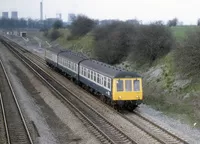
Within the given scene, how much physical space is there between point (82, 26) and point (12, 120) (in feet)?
210

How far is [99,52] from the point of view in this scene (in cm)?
4600

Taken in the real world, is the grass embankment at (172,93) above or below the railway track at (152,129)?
above

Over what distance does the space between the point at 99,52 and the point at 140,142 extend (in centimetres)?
2904

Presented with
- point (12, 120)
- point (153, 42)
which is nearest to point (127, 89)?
point (12, 120)

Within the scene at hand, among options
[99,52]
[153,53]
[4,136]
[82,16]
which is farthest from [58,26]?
[4,136]

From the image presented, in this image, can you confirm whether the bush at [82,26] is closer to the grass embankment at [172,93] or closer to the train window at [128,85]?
the grass embankment at [172,93]

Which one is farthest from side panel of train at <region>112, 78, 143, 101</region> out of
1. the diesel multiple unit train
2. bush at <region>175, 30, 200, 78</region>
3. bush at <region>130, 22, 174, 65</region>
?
bush at <region>130, 22, 174, 65</region>

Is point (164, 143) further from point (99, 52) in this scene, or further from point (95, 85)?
point (99, 52)

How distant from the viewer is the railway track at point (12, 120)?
59.8ft

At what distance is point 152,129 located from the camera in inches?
782

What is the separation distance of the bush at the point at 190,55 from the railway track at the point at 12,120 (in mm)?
12280

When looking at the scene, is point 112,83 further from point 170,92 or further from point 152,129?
point 170,92

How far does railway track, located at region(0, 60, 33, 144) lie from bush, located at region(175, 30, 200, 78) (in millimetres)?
12280

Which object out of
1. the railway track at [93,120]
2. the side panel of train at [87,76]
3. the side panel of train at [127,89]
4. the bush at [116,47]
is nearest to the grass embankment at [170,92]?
the side panel of train at [127,89]
